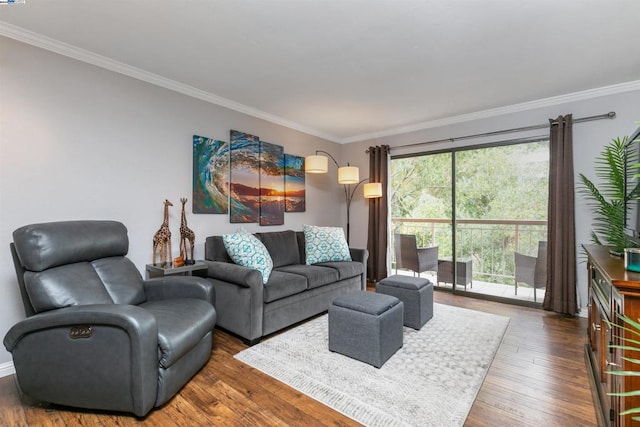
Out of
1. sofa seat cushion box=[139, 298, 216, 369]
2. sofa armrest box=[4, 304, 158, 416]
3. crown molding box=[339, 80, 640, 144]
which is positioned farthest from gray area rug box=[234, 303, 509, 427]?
crown molding box=[339, 80, 640, 144]

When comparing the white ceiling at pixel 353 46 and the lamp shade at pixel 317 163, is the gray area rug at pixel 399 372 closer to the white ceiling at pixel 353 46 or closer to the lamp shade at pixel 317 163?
the lamp shade at pixel 317 163

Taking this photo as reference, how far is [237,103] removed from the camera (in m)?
3.63

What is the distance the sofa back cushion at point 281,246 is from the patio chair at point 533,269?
9.30 feet

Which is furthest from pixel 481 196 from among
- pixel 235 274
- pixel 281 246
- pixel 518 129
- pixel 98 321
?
pixel 98 321

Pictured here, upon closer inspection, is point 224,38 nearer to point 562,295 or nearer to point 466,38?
point 466,38

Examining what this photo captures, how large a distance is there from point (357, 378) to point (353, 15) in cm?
248

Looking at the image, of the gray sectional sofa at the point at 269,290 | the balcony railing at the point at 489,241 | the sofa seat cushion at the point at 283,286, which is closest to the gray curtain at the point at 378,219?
the balcony railing at the point at 489,241

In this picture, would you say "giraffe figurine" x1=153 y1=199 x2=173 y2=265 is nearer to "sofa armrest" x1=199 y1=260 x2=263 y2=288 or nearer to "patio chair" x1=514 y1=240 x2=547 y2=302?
"sofa armrest" x1=199 y1=260 x2=263 y2=288

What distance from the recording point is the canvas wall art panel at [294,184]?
4.36 metres

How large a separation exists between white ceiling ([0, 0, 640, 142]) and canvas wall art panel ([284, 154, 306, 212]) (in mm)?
1010

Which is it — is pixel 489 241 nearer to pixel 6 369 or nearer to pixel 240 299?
pixel 240 299

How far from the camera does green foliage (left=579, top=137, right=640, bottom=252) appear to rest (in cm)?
263

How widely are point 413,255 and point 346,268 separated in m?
1.50

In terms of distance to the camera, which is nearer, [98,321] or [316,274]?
[98,321]
